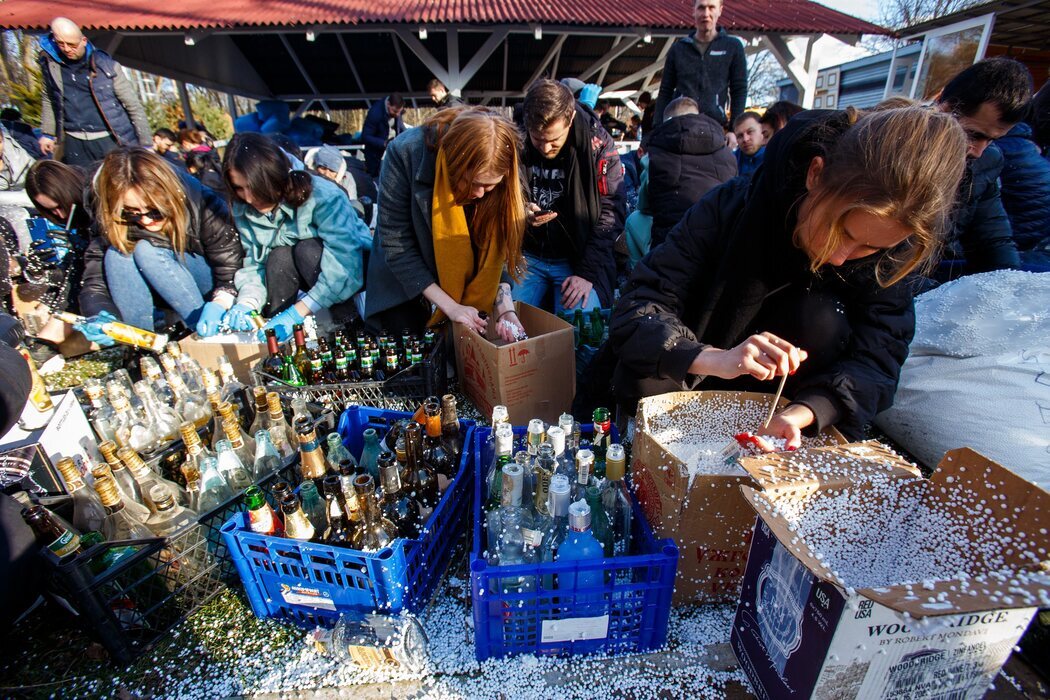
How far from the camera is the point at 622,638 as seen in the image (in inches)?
52.0

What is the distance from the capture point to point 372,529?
4.82 ft

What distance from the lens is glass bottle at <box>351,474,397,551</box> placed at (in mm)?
1431

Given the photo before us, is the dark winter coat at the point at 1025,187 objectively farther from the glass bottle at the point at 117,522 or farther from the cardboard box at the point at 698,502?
the glass bottle at the point at 117,522

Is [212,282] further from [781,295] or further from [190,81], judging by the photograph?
[190,81]

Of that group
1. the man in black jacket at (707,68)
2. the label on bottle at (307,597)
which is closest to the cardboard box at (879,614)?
the label on bottle at (307,597)

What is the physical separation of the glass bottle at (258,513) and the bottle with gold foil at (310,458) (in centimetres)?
18

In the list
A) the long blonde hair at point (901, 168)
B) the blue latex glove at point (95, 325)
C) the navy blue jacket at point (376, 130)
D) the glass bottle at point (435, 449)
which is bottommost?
the glass bottle at point (435, 449)

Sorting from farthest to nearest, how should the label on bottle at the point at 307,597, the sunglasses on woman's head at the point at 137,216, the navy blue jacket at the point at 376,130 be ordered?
the navy blue jacket at the point at 376,130, the sunglasses on woman's head at the point at 137,216, the label on bottle at the point at 307,597

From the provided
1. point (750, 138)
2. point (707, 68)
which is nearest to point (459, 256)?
point (750, 138)

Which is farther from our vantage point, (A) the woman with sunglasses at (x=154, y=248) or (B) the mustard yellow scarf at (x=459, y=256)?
(A) the woman with sunglasses at (x=154, y=248)

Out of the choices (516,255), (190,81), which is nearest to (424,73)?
(190,81)

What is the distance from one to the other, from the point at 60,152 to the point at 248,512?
17.2ft

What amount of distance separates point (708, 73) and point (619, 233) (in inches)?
103

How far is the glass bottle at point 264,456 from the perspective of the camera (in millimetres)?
1843
